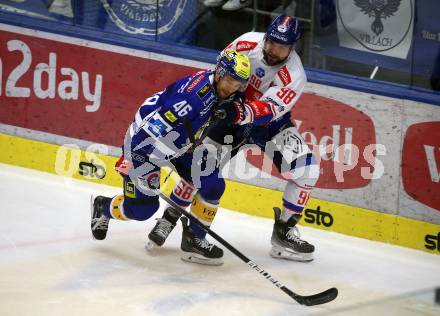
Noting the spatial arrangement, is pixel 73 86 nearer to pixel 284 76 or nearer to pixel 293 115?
pixel 293 115

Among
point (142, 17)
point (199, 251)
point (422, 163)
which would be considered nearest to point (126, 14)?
point (142, 17)

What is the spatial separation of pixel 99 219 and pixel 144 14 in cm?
180

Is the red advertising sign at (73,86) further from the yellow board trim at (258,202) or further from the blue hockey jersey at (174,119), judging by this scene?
the blue hockey jersey at (174,119)

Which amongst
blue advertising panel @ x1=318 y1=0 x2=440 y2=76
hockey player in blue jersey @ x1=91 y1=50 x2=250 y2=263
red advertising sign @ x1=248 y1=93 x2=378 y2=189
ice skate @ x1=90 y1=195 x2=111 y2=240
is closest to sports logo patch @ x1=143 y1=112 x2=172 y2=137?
hockey player in blue jersey @ x1=91 y1=50 x2=250 y2=263

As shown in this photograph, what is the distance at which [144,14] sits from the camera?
21.0 ft

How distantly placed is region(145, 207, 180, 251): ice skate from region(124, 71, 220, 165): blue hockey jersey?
49 centimetres

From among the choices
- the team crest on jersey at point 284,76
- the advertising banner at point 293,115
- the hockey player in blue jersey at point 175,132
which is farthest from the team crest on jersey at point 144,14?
the hockey player in blue jersey at point 175,132

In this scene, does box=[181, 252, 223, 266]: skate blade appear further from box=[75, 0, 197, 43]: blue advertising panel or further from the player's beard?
box=[75, 0, 197, 43]: blue advertising panel

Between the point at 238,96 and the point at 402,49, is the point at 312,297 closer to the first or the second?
the point at 238,96

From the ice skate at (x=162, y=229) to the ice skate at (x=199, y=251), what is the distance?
0.12 metres

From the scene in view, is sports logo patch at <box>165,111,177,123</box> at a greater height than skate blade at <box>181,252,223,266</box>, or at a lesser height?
greater

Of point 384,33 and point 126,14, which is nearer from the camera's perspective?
point 384,33

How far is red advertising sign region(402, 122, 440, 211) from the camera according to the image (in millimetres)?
5465

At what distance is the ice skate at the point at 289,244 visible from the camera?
17.4 feet
